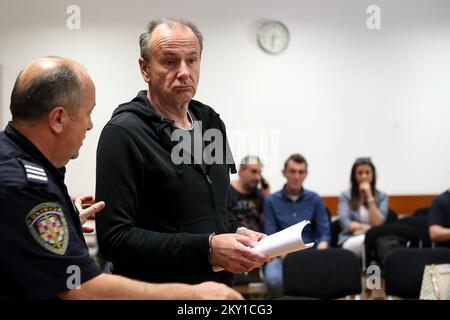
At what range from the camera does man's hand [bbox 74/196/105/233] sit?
52.1 inches

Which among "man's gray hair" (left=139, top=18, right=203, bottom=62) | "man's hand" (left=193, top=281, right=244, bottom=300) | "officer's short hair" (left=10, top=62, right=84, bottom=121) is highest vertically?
"man's gray hair" (left=139, top=18, right=203, bottom=62)

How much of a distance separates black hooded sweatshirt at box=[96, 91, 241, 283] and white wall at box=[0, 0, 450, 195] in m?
0.33

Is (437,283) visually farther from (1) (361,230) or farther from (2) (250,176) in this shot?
(1) (361,230)

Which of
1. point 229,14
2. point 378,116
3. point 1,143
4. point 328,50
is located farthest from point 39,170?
point 378,116

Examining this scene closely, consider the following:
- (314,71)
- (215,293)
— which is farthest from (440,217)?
(215,293)

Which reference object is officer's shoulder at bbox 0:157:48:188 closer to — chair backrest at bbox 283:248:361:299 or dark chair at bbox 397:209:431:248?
chair backrest at bbox 283:248:361:299

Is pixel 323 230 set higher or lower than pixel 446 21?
lower

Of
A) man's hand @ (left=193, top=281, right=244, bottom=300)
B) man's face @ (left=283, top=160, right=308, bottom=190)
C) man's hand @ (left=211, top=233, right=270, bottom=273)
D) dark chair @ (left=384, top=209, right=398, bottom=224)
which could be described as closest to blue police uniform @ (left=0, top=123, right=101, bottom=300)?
man's hand @ (left=193, top=281, right=244, bottom=300)

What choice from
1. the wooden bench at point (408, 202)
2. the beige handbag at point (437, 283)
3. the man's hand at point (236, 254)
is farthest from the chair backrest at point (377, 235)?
the man's hand at point (236, 254)

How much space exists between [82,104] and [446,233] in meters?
3.25

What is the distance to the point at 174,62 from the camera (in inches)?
56.3

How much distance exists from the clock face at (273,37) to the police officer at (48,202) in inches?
87.9

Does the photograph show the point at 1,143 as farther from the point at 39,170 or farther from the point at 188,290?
the point at 188,290
